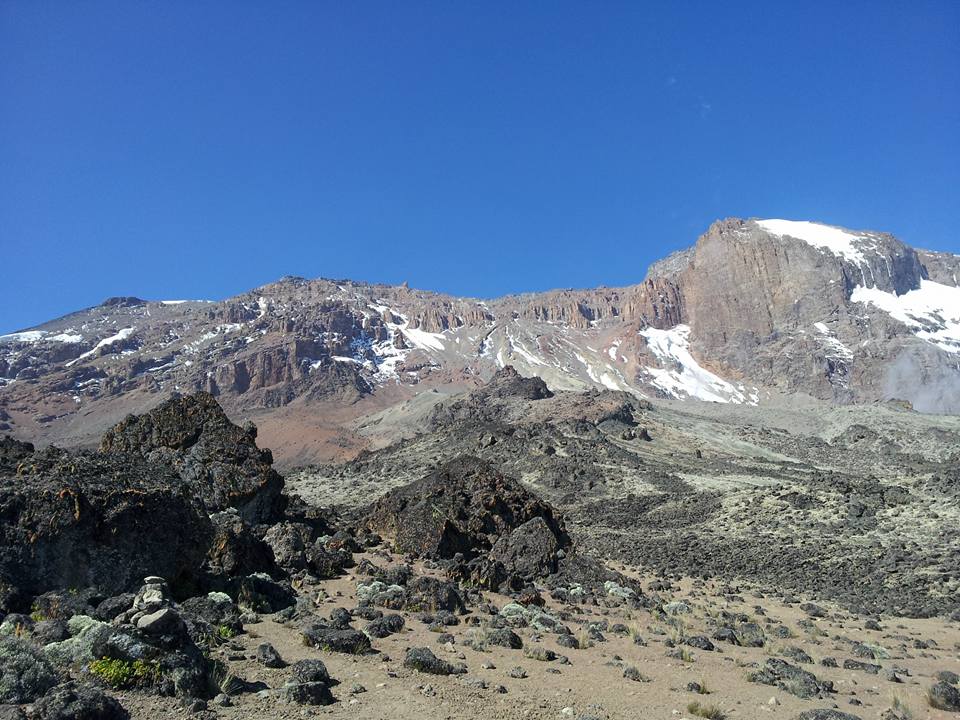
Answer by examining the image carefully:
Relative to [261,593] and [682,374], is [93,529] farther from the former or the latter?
[682,374]

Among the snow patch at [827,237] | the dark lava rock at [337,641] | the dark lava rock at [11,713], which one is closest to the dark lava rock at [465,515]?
the dark lava rock at [337,641]

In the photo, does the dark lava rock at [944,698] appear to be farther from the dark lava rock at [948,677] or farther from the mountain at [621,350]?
the mountain at [621,350]

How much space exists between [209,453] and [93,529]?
12.3m

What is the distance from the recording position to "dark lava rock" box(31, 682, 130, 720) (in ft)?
20.8

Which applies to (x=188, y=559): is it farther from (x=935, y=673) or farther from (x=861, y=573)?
(x=861, y=573)

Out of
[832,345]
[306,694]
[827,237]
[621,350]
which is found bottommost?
[306,694]

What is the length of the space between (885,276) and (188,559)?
645 ft

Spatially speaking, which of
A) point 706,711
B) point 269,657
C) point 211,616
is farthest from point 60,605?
point 706,711

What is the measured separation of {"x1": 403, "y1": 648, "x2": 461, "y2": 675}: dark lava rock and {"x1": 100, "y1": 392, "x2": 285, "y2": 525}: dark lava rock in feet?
41.6

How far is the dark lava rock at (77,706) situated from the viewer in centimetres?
635

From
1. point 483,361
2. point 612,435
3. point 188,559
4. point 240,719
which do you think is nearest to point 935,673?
point 240,719

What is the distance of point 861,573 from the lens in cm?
2256

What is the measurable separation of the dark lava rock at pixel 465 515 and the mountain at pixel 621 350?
288 ft

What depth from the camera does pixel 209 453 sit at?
23.2 meters
